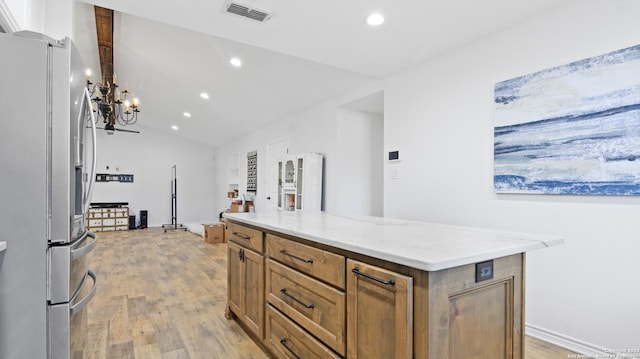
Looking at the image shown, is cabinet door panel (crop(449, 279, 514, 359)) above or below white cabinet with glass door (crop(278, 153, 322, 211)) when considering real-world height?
below

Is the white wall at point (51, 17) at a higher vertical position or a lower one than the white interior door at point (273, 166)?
higher

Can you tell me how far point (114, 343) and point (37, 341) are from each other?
1.20 meters

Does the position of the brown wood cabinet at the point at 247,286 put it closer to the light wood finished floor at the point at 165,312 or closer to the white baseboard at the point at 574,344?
the light wood finished floor at the point at 165,312

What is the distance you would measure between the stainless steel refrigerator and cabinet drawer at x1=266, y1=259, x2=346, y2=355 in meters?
0.97

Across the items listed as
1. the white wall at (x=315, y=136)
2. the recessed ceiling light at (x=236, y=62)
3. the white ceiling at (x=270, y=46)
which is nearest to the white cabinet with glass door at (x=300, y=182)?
the white wall at (x=315, y=136)

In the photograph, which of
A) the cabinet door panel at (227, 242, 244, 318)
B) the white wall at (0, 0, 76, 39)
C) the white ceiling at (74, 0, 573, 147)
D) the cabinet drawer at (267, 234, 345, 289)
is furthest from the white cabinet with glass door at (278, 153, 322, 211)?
the white wall at (0, 0, 76, 39)

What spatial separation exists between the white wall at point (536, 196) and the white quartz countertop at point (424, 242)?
3.20 ft

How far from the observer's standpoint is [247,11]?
246 centimetres

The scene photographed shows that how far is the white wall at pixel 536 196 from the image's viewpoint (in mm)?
2037

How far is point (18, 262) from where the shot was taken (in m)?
1.29

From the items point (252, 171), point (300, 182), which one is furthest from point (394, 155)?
point (252, 171)

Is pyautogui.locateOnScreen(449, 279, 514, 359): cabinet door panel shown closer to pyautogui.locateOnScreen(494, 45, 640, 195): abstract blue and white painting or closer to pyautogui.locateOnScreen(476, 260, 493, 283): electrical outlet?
pyautogui.locateOnScreen(476, 260, 493, 283): electrical outlet

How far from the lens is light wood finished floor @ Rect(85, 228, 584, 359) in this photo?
224 cm

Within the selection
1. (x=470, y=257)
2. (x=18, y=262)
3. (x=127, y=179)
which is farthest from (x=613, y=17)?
(x=127, y=179)
